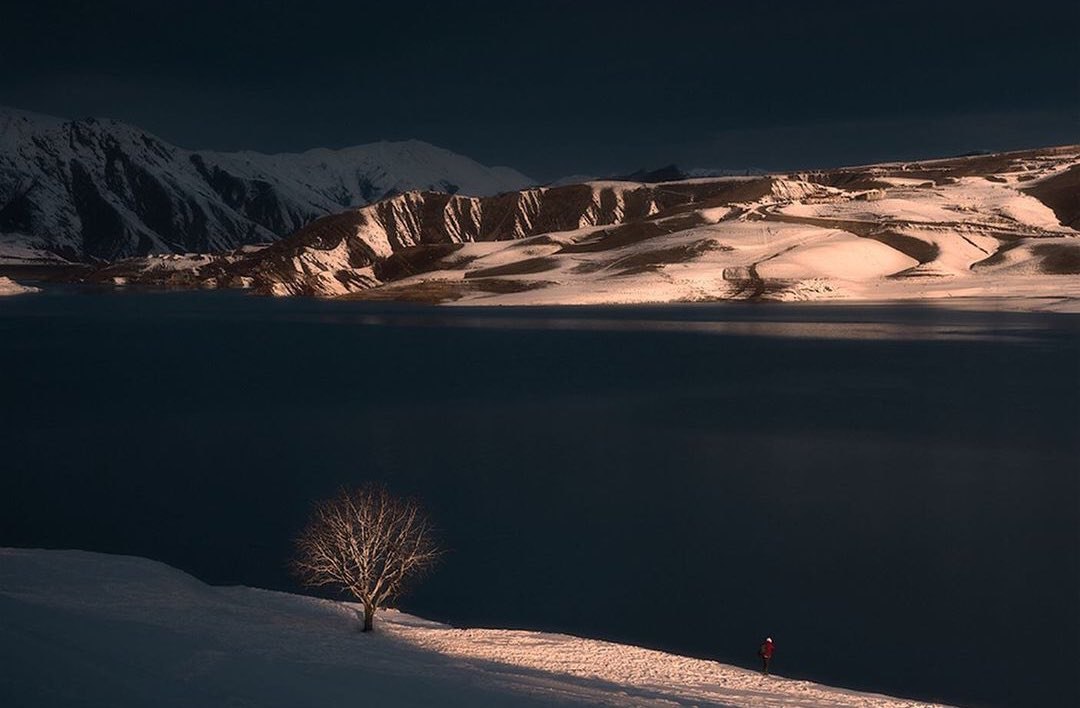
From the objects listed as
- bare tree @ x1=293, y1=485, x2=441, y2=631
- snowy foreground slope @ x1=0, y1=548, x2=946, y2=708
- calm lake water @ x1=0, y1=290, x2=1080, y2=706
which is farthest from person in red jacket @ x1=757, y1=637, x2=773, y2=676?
bare tree @ x1=293, y1=485, x2=441, y2=631

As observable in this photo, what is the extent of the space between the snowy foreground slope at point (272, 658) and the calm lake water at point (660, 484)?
7.79 feet

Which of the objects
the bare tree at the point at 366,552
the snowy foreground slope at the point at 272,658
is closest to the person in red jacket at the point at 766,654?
the snowy foreground slope at the point at 272,658

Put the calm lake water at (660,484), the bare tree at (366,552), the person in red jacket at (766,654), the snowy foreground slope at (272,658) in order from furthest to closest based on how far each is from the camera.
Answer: the bare tree at (366,552), the calm lake water at (660,484), the person in red jacket at (766,654), the snowy foreground slope at (272,658)

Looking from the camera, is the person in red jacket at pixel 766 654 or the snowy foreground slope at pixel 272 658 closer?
the snowy foreground slope at pixel 272 658

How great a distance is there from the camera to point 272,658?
76.7 ft

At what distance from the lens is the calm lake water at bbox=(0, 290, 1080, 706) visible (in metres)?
29.0

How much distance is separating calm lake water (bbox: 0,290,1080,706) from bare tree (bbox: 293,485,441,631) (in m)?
0.99

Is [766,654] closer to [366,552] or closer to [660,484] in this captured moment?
[366,552]

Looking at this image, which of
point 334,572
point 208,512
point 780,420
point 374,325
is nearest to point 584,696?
point 334,572

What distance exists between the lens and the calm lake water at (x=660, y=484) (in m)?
29.0

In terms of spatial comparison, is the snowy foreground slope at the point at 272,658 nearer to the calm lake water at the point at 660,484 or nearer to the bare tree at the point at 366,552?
the bare tree at the point at 366,552

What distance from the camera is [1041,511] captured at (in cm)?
3922

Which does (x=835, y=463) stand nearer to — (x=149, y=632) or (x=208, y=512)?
(x=208, y=512)

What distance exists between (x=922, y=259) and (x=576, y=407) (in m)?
148
